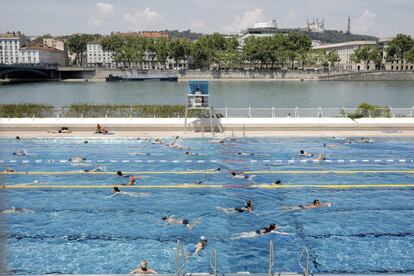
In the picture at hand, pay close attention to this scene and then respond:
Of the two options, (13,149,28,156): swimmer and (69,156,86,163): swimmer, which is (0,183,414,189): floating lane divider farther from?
(13,149,28,156): swimmer

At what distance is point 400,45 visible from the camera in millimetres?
179125

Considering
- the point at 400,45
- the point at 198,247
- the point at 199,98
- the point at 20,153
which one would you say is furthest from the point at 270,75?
the point at 198,247

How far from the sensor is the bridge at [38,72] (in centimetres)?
13375

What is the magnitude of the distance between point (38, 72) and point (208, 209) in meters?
139

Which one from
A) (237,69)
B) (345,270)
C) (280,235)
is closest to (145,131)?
(280,235)

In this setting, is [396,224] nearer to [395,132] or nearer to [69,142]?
[395,132]

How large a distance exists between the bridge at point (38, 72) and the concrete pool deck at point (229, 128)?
348 ft

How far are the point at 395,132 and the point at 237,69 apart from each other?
445 feet

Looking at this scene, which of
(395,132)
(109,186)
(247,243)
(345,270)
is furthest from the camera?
(395,132)

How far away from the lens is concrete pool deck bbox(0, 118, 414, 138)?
3378cm

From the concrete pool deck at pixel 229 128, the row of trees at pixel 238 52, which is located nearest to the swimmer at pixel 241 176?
the concrete pool deck at pixel 229 128

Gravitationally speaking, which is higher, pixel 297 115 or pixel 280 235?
pixel 297 115

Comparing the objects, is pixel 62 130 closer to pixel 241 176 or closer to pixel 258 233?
pixel 241 176

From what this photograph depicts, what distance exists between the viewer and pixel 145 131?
34.7m
